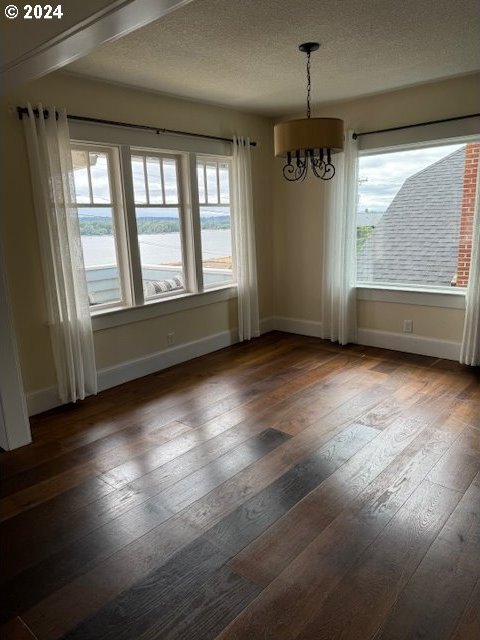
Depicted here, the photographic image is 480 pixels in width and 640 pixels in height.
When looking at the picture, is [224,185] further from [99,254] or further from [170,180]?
[99,254]

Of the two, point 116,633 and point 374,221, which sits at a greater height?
point 374,221

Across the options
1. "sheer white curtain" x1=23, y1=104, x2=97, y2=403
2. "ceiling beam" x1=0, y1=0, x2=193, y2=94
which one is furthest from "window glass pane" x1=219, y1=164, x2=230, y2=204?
"ceiling beam" x1=0, y1=0, x2=193, y2=94

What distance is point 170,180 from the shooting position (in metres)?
4.47

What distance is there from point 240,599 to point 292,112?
16.1 ft

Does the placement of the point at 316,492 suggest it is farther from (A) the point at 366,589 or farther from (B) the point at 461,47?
(B) the point at 461,47

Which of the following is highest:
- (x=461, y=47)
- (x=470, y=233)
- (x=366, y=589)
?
(x=461, y=47)

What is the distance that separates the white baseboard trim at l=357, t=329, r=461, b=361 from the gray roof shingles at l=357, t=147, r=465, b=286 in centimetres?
59

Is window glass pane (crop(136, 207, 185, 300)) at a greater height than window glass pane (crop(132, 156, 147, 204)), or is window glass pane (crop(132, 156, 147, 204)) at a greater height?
window glass pane (crop(132, 156, 147, 204))

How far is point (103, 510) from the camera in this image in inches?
93.4

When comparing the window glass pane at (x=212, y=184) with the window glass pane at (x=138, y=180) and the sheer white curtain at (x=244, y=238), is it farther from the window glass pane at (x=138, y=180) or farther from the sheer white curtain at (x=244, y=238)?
the window glass pane at (x=138, y=180)

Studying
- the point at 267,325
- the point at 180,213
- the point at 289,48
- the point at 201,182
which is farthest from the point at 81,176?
the point at 267,325

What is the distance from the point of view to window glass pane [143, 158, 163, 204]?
4.27m

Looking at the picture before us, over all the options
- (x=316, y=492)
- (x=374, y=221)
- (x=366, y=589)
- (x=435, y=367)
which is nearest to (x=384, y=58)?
Answer: (x=374, y=221)

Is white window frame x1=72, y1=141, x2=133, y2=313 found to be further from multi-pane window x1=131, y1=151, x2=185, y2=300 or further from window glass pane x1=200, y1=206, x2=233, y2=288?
window glass pane x1=200, y1=206, x2=233, y2=288
